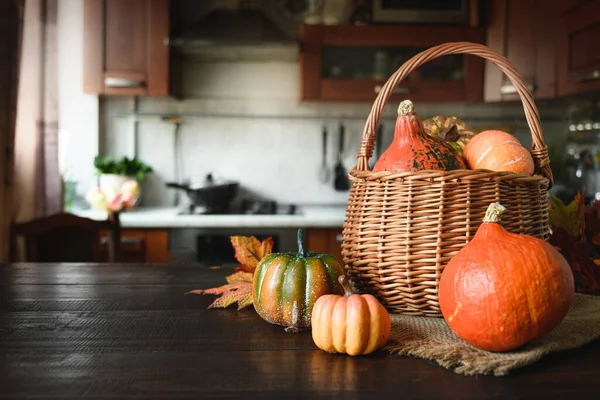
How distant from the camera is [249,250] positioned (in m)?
0.92

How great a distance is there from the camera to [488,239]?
0.60 metres

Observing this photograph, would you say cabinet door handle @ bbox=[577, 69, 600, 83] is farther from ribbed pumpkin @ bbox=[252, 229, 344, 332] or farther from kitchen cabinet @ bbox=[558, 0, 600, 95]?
ribbed pumpkin @ bbox=[252, 229, 344, 332]

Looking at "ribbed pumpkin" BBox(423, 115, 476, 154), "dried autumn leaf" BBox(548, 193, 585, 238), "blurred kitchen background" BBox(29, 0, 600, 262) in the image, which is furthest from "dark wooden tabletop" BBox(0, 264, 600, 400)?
"blurred kitchen background" BBox(29, 0, 600, 262)

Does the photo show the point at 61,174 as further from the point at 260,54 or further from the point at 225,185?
the point at 260,54

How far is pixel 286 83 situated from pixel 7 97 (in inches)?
60.3

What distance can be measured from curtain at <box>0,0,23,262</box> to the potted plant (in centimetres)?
49

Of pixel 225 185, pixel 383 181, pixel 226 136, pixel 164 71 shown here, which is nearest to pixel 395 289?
pixel 383 181

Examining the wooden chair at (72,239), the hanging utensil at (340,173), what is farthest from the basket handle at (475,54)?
the hanging utensil at (340,173)

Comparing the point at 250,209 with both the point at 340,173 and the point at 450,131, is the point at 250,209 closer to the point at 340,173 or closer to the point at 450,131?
the point at 340,173

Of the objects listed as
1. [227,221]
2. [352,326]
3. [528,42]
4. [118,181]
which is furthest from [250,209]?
[352,326]

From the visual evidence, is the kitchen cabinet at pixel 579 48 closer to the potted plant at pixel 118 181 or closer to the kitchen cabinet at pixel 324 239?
the kitchen cabinet at pixel 324 239

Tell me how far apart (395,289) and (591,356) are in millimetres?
251

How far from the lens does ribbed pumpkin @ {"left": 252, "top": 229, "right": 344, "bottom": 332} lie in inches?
27.8

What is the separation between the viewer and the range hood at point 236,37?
8.52ft
